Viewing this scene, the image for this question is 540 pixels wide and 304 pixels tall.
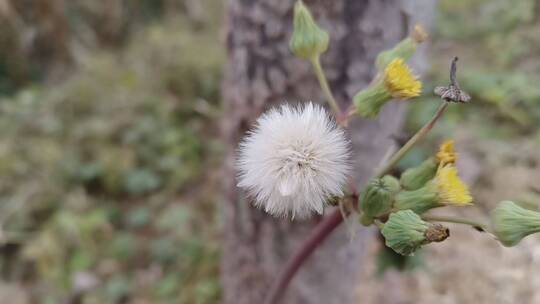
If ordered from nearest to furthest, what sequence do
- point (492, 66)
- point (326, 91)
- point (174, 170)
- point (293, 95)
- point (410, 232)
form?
point (410, 232)
point (326, 91)
point (293, 95)
point (174, 170)
point (492, 66)

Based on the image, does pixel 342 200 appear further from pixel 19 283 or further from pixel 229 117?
pixel 19 283

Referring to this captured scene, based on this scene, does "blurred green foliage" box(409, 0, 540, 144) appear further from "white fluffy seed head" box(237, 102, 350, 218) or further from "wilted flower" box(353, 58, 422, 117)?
"white fluffy seed head" box(237, 102, 350, 218)

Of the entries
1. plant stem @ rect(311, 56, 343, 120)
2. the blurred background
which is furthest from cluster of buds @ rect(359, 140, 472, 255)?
the blurred background

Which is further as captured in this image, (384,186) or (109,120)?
(109,120)

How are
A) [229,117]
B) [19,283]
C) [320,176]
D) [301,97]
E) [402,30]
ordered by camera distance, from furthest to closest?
1. [19,283]
2. [229,117]
3. [301,97]
4. [402,30]
5. [320,176]

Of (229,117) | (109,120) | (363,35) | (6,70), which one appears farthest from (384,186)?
(6,70)

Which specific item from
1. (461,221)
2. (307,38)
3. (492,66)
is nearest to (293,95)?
(307,38)

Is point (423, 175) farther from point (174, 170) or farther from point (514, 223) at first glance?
point (174, 170)

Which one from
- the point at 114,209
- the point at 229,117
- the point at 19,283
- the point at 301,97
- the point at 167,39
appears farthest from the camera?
the point at 167,39
